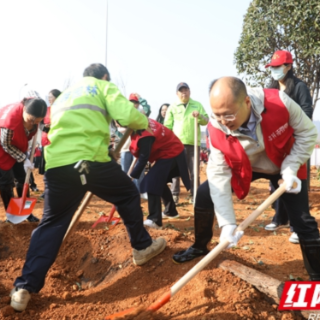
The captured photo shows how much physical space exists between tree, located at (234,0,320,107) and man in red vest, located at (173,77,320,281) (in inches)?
313

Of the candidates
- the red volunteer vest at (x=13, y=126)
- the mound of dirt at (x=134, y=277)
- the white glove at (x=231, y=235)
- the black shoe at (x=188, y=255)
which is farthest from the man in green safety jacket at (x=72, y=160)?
the red volunteer vest at (x=13, y=126)

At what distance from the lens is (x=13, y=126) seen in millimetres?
4430

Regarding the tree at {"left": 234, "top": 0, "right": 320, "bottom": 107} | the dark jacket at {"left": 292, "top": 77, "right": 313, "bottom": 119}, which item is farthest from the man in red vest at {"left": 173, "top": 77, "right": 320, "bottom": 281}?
the tree at {"left": 234, "top": 0, "right": 320, "bottom": 107}

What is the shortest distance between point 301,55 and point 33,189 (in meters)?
8.91

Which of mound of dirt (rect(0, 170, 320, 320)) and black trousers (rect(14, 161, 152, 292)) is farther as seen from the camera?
black trousers (rect(14, 161, 152, 292))

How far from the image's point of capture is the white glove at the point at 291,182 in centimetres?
254

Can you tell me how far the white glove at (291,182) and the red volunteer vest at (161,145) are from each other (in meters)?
2.33

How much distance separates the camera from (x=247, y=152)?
2.63m

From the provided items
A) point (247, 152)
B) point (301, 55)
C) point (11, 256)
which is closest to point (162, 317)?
point (247, 152)

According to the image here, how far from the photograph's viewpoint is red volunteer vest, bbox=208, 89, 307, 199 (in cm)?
256

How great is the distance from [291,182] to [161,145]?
2.45m

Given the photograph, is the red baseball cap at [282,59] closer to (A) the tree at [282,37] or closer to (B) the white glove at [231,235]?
(B) the white glove at [231,235]
